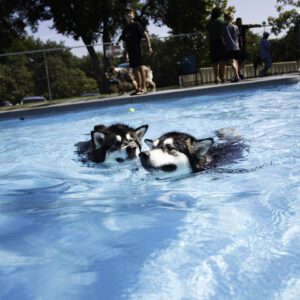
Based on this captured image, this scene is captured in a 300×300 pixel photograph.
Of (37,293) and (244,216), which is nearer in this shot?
(37,293)

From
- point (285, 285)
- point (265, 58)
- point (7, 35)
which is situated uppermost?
point (7, 35)

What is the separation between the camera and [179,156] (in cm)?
416

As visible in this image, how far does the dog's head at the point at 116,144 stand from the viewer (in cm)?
472

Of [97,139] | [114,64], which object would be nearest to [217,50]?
[114,64]

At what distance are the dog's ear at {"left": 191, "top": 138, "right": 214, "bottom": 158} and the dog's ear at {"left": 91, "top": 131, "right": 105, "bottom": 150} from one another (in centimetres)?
118

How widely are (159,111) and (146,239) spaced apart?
769cm

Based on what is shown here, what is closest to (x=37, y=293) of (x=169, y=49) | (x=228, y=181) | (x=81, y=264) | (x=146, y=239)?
(x=81, y=264)

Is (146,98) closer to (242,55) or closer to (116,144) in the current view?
(242,55)

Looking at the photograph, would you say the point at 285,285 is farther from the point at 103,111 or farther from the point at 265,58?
the point at 265,58

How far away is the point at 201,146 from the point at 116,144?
3.43 feet

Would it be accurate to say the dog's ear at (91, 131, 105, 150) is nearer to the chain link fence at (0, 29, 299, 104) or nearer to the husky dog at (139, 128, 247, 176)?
the husky dog at (139, 128, 247, 176)

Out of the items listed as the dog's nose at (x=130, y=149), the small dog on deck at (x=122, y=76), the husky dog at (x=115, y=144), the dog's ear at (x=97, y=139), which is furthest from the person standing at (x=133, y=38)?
the dog's nose at (x=130, y=149)

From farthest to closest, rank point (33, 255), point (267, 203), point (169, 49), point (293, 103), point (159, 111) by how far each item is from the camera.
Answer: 1. point (169, 49)
2. point (159, 111)
3. point (293, 103)
4. point (267, 203)
5. point (33, 255)

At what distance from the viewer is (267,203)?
3.38m
